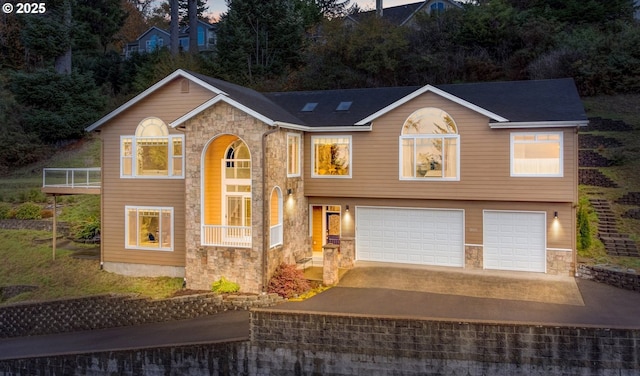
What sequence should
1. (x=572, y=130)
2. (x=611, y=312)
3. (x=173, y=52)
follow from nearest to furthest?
(x=611, y=312) → (x=572, y=130) → (x=173, y=52)

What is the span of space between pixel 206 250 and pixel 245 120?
13.5 ft

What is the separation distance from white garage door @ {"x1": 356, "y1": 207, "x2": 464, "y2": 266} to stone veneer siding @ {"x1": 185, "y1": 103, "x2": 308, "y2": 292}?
10.7ft

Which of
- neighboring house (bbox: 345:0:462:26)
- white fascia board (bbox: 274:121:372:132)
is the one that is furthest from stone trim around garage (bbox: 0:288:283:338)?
neighboring house (bbox: 345:0:462:26)

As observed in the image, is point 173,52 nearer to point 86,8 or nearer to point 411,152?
point 86,8

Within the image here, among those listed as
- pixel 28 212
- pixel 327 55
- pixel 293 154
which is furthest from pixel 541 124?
pixel 327 55

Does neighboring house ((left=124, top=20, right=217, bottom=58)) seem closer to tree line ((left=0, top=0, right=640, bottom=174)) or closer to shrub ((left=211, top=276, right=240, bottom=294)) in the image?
tree line ((left=0, top=0, right=640, bottom=174))

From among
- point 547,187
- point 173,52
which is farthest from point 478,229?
point 173,52

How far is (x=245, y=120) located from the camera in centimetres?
1371

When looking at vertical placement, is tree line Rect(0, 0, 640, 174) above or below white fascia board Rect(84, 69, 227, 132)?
above

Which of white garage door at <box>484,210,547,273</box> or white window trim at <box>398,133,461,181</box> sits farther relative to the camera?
white window trim at <box>398,133,461,181</box>

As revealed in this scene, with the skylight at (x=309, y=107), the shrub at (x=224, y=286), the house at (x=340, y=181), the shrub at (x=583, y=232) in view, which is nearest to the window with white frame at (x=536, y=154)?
the house at (x=340, y=181)

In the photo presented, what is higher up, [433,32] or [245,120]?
[433,32]

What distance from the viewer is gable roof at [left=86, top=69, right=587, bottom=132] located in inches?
545

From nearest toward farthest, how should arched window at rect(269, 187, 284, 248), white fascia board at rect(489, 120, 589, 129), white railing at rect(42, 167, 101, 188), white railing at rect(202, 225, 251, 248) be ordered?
white fascia board at rect(489, 120, 589, 129), white railing at rect(202, 225, 251, 248), arched window at rect(269, 187, 284, 248), white railing at rect(42, 167, 101, 188)
